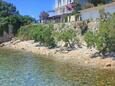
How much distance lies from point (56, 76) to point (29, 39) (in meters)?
48.7

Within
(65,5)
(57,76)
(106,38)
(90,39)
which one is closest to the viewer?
(57,76)

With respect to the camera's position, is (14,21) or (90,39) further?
(14,21)

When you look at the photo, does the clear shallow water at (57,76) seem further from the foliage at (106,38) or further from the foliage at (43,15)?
the foliage at (43,15)

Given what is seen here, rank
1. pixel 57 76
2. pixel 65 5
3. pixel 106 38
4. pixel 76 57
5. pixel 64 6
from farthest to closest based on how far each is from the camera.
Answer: pixel 64 6
pixel 65 5
pixel 76 57
pixel 106 38
pixel 57 76

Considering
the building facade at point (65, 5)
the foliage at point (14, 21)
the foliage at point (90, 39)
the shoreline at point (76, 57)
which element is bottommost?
the shoreline at point (76, 57)

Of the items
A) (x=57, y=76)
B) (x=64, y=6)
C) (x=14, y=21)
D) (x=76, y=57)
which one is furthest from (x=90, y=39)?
(x=14, y=21)

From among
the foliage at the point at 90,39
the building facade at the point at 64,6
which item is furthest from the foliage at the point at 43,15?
the foliage at the point at 90,39

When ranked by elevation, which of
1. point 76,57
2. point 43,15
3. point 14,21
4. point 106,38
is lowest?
point 76,57

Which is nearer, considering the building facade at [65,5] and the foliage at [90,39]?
the foliage at [90,39]

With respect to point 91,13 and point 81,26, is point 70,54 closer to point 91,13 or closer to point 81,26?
point 81,26

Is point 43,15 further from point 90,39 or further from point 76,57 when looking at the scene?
point 90,39

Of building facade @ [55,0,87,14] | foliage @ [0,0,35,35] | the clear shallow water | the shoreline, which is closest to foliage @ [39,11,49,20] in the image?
building facade @ [55,0,87,14]

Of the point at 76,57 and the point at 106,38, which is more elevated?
the point at 106,38

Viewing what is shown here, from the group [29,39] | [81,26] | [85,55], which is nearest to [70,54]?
[85,55]
